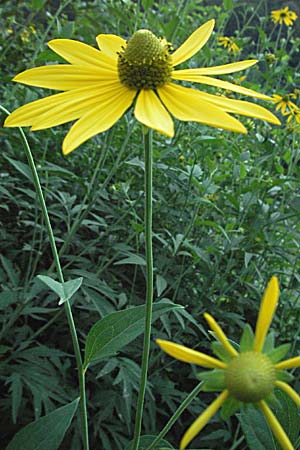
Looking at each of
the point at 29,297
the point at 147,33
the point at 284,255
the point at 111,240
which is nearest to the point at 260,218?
the point at 284,255

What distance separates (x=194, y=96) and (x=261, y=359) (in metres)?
0.31

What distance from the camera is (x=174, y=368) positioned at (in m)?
1.73

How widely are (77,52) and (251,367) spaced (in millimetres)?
482

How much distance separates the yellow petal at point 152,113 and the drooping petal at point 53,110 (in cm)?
6

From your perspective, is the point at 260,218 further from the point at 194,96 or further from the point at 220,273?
the point at 194,96

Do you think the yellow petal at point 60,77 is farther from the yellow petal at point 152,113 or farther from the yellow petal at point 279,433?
the yellow petal at point 279,433

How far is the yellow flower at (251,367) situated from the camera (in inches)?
17.7

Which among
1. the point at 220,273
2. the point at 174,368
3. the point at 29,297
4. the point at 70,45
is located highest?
the point at 70,45

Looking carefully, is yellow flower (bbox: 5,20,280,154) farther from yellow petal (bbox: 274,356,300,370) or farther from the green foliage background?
the green foliage background

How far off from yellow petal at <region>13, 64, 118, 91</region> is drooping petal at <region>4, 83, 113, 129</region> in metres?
0.03

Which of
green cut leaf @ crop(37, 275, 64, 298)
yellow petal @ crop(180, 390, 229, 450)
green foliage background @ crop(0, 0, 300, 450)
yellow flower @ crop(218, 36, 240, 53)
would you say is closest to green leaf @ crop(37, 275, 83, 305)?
green cut leaf @ crop(37, 275, 64, 298)

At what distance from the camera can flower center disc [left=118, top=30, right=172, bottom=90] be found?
0.72 meters

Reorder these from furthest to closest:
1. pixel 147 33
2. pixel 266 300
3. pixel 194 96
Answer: pixel 147 33, pixel 194 96, pixel 266 300

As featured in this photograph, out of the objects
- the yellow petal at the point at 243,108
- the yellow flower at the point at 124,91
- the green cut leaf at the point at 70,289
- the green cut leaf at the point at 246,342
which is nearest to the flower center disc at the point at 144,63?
the yellow flower at the point at 124,91
